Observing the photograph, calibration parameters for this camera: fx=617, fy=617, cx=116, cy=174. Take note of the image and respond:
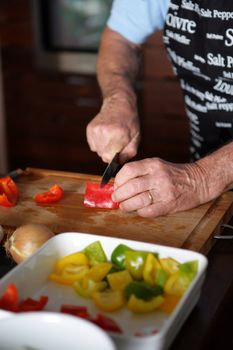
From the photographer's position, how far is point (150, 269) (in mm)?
878

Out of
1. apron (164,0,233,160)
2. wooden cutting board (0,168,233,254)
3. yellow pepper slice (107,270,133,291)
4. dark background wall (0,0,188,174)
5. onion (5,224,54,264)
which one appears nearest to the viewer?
yellow pepper slice (107,270,133,291)

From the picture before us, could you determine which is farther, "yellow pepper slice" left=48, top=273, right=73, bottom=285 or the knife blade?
the knife blade

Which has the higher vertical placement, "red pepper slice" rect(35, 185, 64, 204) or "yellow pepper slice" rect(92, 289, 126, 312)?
"yellow pepper slice" rect(92, 289, 126, 312)

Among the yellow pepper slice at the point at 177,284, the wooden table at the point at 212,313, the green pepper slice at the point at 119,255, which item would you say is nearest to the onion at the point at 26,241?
the wooden table at the point at 212,313

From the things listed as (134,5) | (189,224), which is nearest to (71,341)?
(189,224)

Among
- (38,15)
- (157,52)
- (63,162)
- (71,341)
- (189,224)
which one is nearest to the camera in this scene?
(71,341)

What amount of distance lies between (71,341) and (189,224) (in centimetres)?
55

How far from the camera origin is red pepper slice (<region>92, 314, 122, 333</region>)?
77 cm

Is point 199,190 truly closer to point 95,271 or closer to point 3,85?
point 95,271

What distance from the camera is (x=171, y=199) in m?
1.21

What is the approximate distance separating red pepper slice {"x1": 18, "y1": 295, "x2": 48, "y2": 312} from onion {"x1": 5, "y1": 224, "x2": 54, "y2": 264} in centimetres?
12

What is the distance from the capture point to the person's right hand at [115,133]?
1.43 m

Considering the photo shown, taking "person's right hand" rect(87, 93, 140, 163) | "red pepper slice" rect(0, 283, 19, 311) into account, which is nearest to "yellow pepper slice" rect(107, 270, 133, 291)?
"red pepper slice" rect(0, 283, 19, 311)

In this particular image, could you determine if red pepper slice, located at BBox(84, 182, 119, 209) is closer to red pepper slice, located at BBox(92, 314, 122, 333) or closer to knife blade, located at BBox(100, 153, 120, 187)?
knife blade, located at BBox(100, 153, 120, 187)
